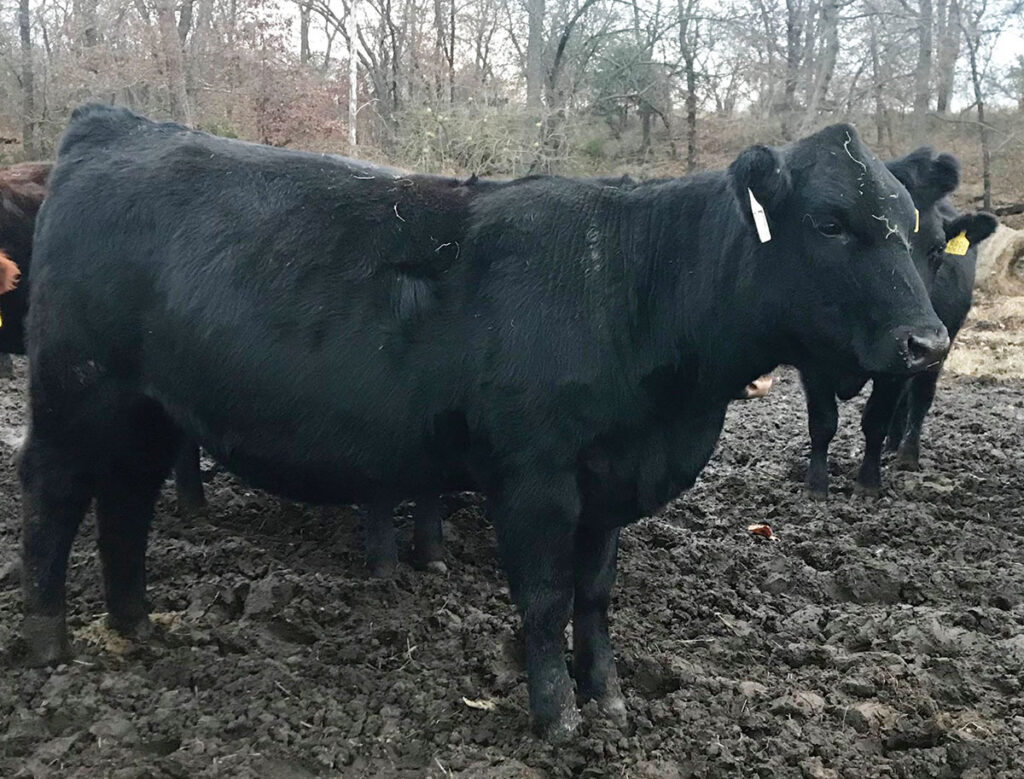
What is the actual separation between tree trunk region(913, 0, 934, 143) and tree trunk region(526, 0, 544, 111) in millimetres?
9450

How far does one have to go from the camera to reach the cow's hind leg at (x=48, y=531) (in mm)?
3830

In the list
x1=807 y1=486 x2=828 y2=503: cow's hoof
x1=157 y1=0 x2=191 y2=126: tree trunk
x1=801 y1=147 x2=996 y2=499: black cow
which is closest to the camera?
x1=801 y1=147 x2=996 y2=499: black cow

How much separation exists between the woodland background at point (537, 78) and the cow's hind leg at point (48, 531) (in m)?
15.3

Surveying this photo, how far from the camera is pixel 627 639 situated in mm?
4250

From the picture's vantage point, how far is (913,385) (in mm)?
7676

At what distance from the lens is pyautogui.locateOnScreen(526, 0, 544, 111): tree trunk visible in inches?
952

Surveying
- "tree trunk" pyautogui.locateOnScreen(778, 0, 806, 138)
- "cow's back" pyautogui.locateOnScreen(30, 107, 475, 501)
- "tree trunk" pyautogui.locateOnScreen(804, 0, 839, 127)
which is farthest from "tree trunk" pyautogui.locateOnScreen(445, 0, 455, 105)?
"cow's back" pyautogui.locateOnScreen(30, 107, 475, 501)

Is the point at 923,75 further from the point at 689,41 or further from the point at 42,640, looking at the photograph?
the point at 42,640

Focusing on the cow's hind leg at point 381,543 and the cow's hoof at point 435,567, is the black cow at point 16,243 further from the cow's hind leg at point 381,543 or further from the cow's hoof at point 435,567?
the cow's hoof at point 435,567

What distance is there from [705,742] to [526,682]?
2.53ft

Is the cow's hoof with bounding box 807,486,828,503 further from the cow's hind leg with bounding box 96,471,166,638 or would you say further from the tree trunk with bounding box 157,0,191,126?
the tree trunk with bounding box 157,0,191,126

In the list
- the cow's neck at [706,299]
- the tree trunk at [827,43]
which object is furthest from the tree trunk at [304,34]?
the cow's neck at [706,299]

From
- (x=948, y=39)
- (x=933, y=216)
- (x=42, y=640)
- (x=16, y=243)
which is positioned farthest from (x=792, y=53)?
(x=42, y=640)

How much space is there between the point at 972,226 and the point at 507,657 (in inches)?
194
